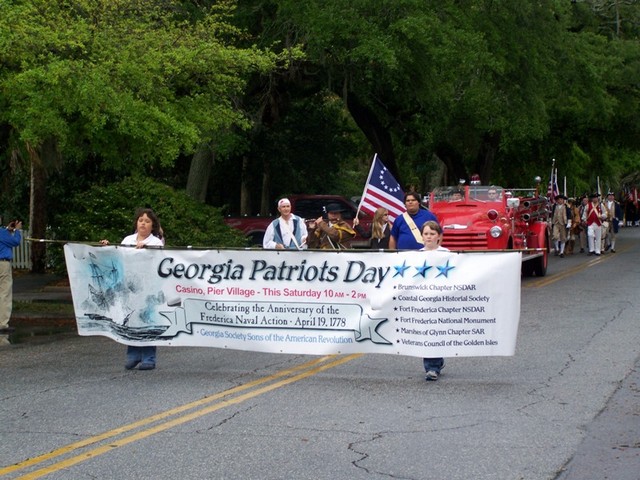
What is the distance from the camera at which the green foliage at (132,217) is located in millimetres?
18188

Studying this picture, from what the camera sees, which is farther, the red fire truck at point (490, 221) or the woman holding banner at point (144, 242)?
the red fire truck at point (490, 221)

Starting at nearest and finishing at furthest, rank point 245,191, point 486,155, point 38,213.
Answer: point 38,213
point 245,191
point 486,155

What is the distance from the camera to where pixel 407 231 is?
12.1 metres

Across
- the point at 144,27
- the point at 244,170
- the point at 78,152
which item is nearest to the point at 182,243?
the point at 78,152

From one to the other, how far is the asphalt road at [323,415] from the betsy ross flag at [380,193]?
5452 millimetres

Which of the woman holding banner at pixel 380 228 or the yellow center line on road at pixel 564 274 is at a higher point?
the woman holding banner at pixel 380 228

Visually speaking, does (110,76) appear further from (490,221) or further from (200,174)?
(200,174)

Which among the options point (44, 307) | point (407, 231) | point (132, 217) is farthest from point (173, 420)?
point (132, 217)

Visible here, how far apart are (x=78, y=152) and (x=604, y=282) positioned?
35.1ft

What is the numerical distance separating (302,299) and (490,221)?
455 inches

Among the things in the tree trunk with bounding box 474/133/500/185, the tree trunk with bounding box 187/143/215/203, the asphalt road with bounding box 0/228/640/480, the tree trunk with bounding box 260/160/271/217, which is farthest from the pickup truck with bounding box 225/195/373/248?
the asphalt road with bounding box 0/228/640/480

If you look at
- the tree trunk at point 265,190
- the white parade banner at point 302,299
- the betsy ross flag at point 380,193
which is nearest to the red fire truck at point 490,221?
the betsy ross flag at point 380,193

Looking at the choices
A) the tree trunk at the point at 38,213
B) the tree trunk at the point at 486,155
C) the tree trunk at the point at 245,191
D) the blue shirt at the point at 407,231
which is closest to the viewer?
the blue shirt at the point at 407,231

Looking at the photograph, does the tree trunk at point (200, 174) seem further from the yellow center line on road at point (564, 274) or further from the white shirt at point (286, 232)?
the white shirt at point (286, 232)
